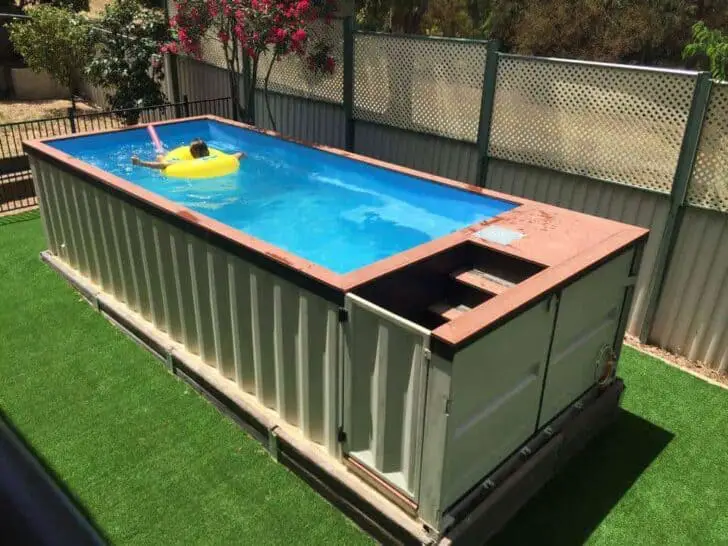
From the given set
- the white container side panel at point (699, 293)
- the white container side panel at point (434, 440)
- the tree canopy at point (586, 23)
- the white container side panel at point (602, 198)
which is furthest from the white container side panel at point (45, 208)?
the tree canopy at point (586, 23)

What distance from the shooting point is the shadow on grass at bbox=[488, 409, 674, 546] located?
4277 millimetres

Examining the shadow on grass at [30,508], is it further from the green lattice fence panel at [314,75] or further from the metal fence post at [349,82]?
the green lattice fence panel at [314,75]

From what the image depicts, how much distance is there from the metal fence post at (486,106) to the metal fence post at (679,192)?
2.26 meters

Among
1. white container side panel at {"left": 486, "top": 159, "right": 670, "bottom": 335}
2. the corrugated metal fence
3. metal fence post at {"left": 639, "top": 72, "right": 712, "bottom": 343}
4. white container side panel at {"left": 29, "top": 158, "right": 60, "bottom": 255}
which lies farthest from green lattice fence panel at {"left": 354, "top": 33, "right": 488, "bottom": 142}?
white container side panel at {"left": 29, "top": 158, "right": 60, "bottom": 255}

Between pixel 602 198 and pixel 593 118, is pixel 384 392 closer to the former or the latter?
pixel 602 198

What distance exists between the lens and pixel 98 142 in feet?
27.4

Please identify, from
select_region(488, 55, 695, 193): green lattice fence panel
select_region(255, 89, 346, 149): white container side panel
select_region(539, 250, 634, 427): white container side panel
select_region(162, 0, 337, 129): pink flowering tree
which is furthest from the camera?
select_region(255, 89, 346, 149): white container side panel

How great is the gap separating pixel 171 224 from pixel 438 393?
298 centimetres

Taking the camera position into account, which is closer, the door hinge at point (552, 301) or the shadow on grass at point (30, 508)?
the shadow on grass at point (30, 508)

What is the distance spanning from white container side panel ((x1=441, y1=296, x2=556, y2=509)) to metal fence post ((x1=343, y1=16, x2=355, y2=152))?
5.90 m

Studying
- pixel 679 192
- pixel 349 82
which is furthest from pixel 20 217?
pixel 679 192

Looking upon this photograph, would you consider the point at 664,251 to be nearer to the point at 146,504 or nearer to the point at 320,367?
the point at 320,367

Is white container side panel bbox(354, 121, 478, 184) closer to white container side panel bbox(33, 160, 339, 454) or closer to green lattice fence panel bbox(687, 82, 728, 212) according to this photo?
green lattice fence panel bbox(687, 82, 728, 212)

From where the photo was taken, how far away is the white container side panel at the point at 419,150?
26.0ft
